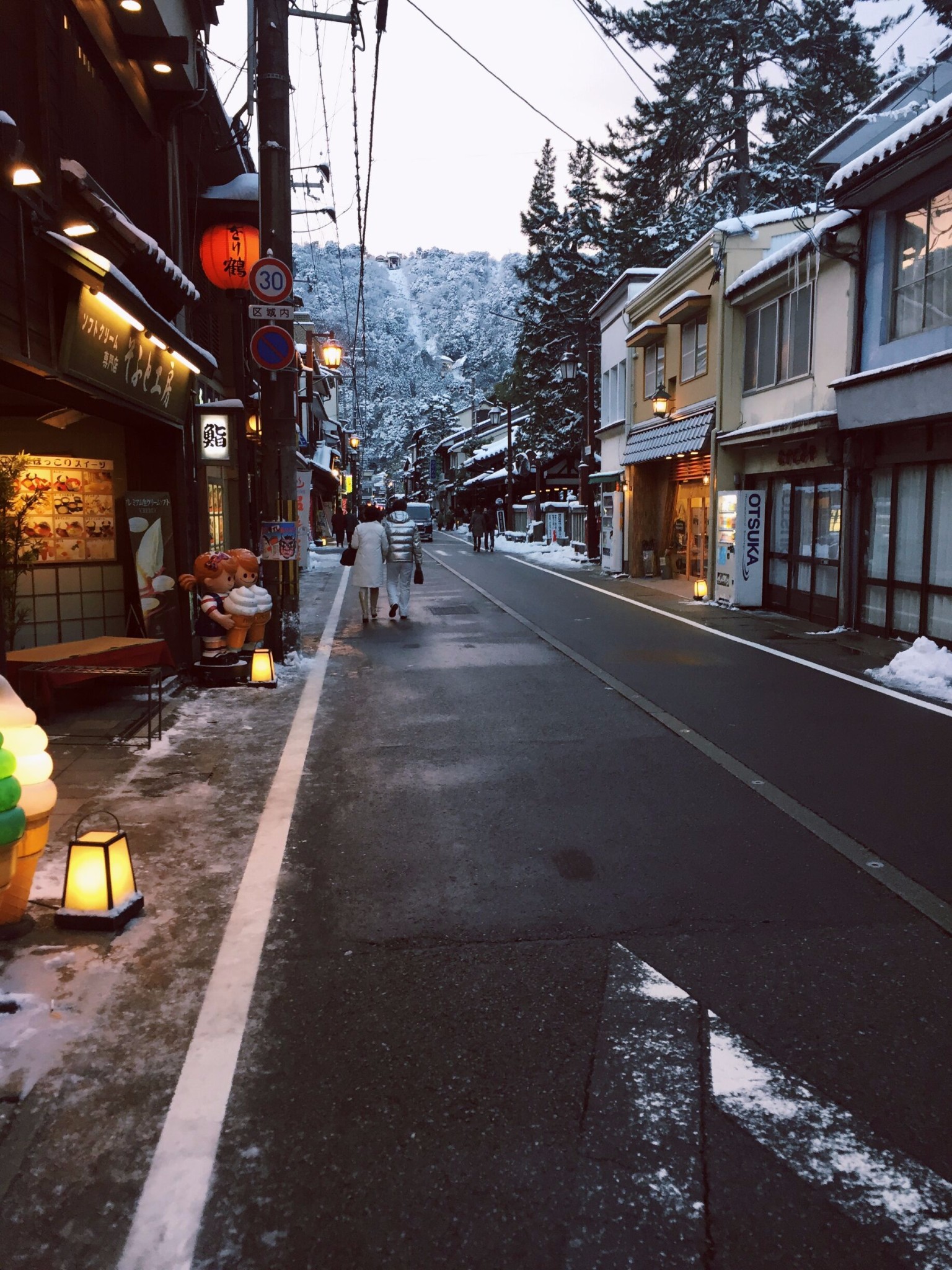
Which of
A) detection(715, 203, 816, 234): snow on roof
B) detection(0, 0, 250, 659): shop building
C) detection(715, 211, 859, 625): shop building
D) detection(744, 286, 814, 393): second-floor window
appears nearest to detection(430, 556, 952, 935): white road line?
detection(0, 0, 250, 659): shop building

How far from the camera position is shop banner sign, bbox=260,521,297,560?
10.9 meters

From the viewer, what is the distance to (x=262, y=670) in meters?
10.0

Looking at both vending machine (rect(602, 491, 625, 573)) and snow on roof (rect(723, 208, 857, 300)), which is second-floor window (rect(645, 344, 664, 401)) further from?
snow on roof (rect(723, 208, 857, 300))

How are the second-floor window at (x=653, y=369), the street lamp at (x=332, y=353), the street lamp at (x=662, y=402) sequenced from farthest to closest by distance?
the street lamp at (x=332, y=353) < the second-floor window at (x=653, y=369) < the street lamp at (x=662, y=402)

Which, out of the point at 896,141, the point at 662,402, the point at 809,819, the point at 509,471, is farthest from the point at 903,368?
the point at 509,471

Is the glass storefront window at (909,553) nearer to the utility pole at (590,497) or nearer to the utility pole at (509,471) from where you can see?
the utility pole at (590,497)

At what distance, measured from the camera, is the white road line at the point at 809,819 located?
4.47 metres

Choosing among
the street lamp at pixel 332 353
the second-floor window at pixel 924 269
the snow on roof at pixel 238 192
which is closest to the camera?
the second-floor window at pixel 924 269

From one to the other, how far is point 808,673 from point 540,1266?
9349 millimetres

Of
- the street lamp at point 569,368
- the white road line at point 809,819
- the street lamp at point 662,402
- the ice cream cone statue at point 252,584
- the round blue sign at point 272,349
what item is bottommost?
the white road line at point 809,819

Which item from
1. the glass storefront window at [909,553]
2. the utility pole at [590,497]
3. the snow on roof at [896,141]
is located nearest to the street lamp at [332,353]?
the utility pole at [590,497]

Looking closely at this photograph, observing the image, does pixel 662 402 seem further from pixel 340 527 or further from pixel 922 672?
pixel 340 527

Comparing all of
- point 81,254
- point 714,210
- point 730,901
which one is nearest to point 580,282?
point 714,210

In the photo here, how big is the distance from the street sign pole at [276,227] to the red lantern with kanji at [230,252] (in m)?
2.26
